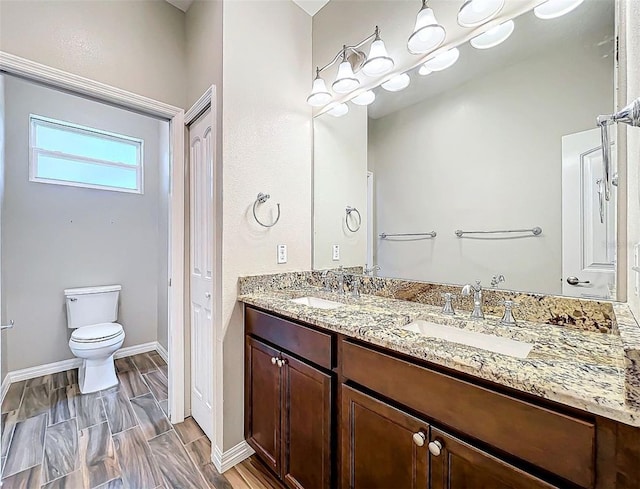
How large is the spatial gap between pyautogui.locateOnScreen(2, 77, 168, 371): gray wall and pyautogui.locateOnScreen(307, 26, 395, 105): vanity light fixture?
5.72ft

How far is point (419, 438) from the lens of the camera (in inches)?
33.5

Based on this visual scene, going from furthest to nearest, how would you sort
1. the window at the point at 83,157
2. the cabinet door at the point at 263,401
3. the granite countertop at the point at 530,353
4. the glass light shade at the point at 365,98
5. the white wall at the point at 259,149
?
the window at the point at 83,157 → the glass light shade at the point at 365,98 → the white wall at the point at 259,149 → the cabinet door at the point at 263,401 → the granite countertop at the point at 530,353

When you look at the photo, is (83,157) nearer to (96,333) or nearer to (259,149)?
(96,333)

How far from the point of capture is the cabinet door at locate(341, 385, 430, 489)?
0.88 meters

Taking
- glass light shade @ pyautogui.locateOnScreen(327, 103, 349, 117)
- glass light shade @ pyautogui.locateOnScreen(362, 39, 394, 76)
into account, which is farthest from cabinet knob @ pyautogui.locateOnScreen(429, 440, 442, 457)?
glass light shade @ pyautogui.locateOnScreen(327, 103, 349, 117)

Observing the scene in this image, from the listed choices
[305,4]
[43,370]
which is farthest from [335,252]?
[43,370]

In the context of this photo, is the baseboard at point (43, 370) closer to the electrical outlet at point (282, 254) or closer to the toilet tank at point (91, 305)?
the toilet tank at point (91, 305)

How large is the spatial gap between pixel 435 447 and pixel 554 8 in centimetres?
165

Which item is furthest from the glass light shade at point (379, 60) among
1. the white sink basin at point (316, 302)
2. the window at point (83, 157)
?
the window at point (83, 157)

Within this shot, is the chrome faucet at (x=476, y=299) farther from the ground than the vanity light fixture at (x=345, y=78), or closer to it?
closer to it

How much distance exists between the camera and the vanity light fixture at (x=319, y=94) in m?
1.91

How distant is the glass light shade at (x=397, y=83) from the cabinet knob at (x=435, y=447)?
167 cm

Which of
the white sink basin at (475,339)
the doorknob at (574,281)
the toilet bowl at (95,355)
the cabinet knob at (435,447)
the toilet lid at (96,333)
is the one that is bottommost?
the toilet bowl at (95,355)

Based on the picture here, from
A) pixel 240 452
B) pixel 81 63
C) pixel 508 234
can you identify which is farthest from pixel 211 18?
pixel 240 452
